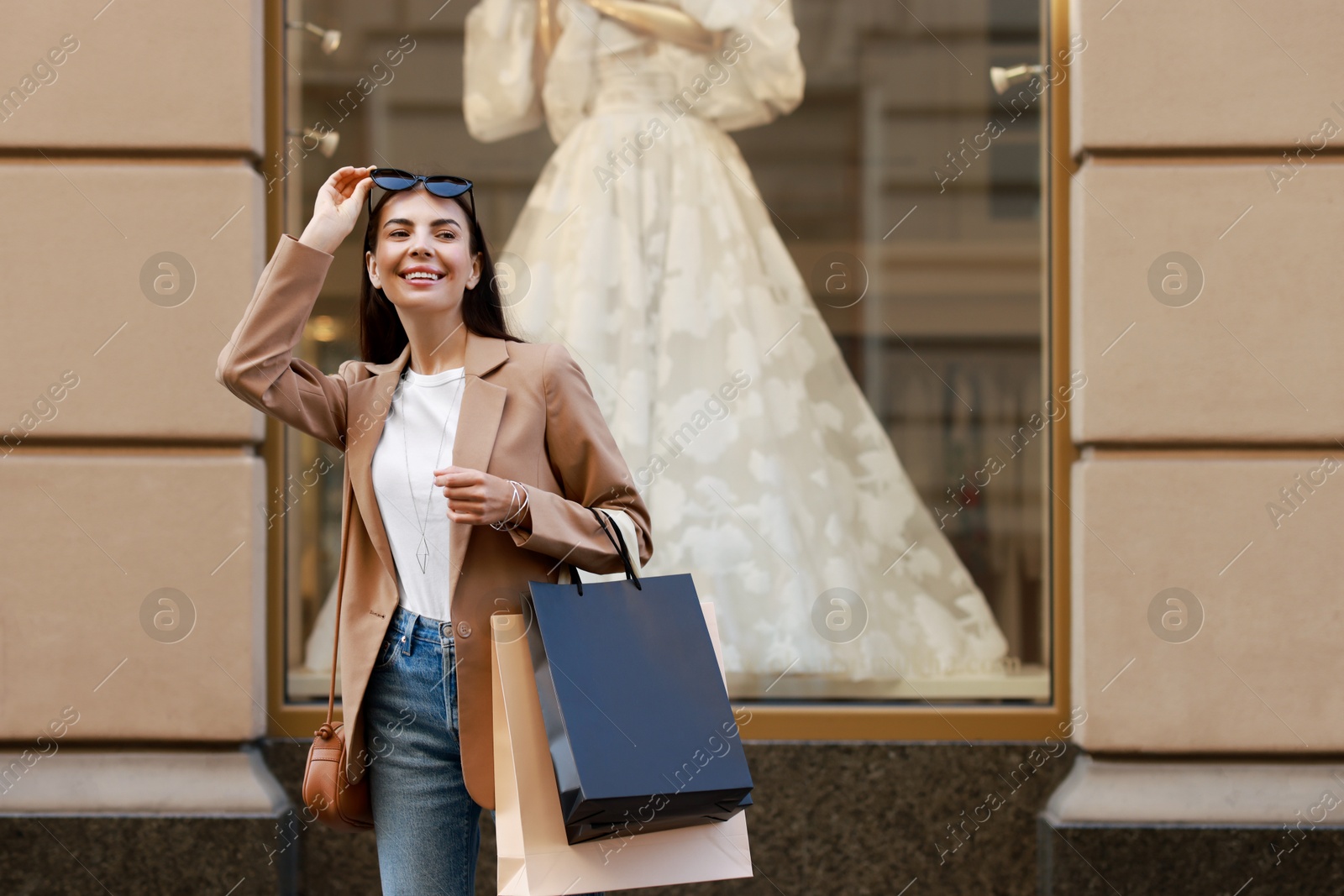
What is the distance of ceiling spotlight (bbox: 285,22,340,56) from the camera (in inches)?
151

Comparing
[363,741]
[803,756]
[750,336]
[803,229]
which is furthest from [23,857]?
[803,229]

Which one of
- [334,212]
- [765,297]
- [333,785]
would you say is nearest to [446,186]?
[334,212]

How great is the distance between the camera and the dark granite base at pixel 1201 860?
3312mm

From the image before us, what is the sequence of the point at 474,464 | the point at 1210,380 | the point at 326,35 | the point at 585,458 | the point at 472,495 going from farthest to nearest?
the point at 326,35 → the point at 1210,380 → the point at 585,458 → the point at 474,464 → the point at 472,495

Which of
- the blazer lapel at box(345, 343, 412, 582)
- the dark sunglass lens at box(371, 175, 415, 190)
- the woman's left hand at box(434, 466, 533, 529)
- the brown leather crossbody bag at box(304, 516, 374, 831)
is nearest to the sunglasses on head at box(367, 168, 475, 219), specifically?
the dark sunglass lens at box(371, 175, 415, 190)

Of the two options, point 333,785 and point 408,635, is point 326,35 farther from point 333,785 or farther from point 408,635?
point 333,785

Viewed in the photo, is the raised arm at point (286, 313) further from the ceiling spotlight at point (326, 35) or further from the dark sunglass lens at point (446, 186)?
the ceiling spotlight at point (326, 35)

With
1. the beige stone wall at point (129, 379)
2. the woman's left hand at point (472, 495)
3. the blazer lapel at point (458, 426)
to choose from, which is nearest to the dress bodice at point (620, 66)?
the beige stone wall at point (129, 379)

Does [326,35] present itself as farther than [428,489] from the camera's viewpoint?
Yes

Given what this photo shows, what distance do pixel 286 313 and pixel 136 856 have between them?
86.6 inches

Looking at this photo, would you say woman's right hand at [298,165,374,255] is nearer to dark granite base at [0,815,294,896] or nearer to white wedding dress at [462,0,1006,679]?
white wedding dress at [462,0,1006,679]

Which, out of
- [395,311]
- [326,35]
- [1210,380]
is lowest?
[1210,380]

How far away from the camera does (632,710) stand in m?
1.73

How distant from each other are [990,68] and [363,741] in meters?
3.39
